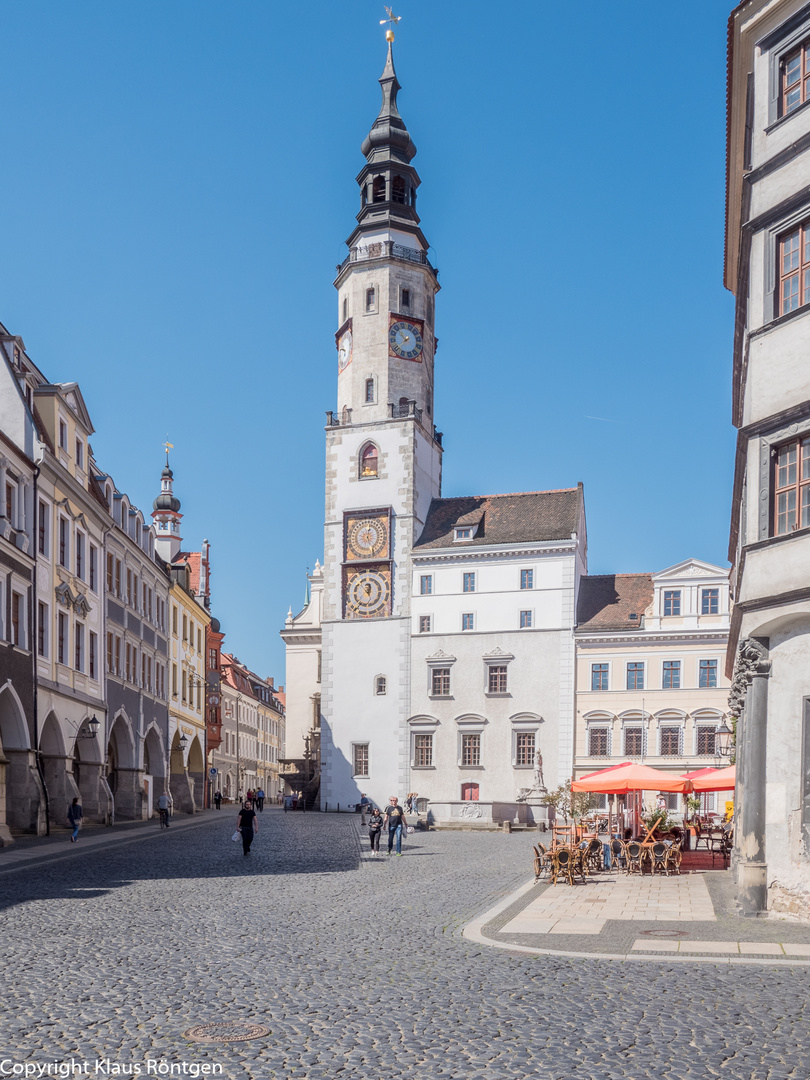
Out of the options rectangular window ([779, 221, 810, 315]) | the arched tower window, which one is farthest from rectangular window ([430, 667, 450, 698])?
rectangular window ([779, 221, 810, 315])

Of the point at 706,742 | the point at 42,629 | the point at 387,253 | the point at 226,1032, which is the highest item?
the point at 387,253

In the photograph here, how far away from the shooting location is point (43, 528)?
37.8 m

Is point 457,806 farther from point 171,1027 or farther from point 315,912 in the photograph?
point 171,1027

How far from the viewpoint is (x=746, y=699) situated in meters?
18.5

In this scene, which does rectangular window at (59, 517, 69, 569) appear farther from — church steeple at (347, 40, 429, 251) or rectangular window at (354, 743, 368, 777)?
church steeple at (347, 40, 429, 251)

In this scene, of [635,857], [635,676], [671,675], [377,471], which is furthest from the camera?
[377,471]

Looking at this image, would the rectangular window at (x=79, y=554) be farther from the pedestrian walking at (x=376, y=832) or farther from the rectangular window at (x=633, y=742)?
the rectangular window at (x=633, y=742)

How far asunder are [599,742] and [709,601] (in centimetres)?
899

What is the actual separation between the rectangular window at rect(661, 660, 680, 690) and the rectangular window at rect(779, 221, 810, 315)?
42.8m

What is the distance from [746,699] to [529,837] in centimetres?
2744

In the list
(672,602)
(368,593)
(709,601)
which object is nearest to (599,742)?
(672,602)

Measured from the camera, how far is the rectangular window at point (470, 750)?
6319 cm

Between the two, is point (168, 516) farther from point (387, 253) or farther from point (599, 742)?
point (599, 742)

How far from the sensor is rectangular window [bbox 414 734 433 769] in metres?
64.5
